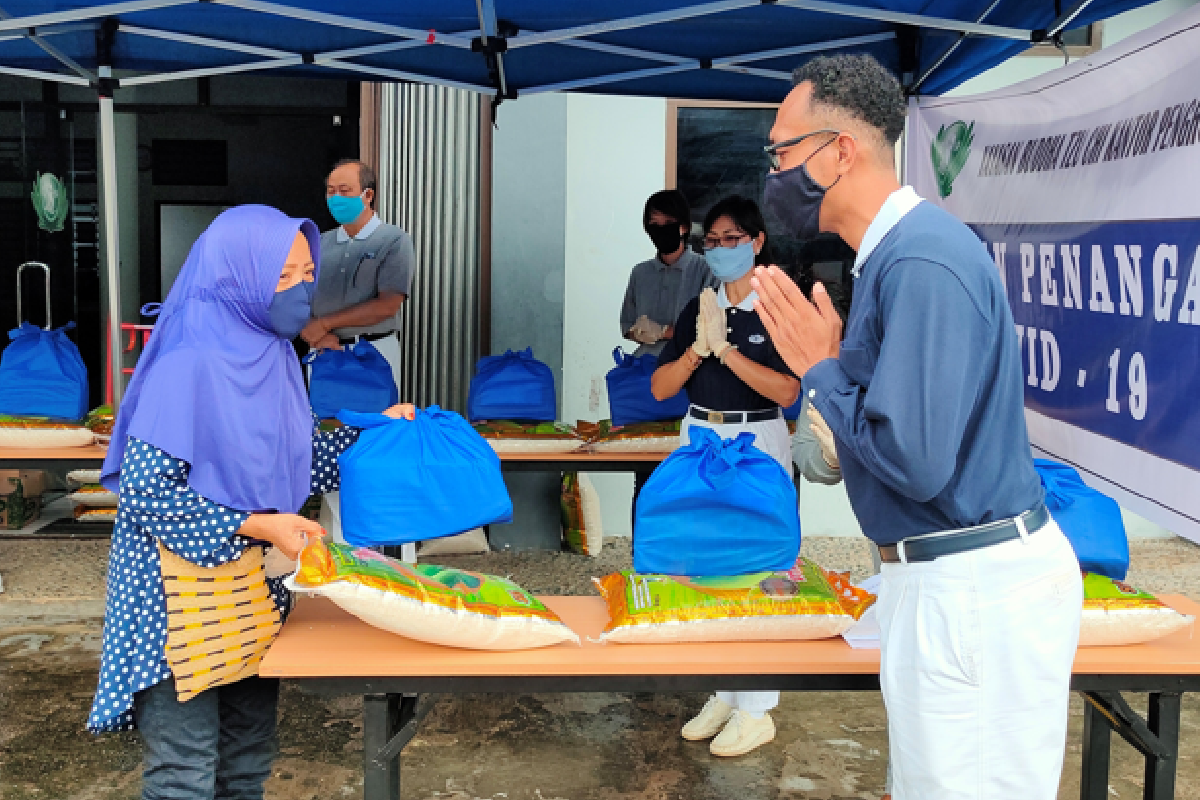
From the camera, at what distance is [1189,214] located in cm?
274

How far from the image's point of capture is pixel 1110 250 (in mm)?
3137

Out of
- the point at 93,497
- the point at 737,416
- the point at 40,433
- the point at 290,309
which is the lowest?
the point at 93,497

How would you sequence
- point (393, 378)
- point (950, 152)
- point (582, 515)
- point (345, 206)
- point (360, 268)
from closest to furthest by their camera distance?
point (950, 152), point (393, 378), point (345, 206), point (360, 268), point (582, 515)

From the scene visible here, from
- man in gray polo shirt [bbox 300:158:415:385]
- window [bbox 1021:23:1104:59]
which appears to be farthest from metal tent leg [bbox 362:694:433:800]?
window [bbox 1021:23:1104:59]

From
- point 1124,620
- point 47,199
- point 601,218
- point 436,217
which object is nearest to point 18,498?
point 47,199

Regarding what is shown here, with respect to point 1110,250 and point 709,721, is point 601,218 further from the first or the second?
point 1110,250

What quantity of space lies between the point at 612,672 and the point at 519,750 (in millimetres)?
1550

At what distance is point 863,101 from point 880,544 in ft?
2.44

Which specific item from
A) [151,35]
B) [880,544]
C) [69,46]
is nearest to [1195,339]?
[880,544]

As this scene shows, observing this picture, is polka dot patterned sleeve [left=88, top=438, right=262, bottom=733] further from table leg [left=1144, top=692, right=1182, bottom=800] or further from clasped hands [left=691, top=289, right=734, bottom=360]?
table leg [left=1144, top=692, right=1182, bottom=800]

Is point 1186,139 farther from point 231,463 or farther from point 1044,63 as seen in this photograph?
point 1044,63

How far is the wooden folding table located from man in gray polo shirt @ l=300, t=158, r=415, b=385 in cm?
305

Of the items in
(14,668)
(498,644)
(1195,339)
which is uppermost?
(1195,339)

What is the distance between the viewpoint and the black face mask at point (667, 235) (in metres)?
5.45
